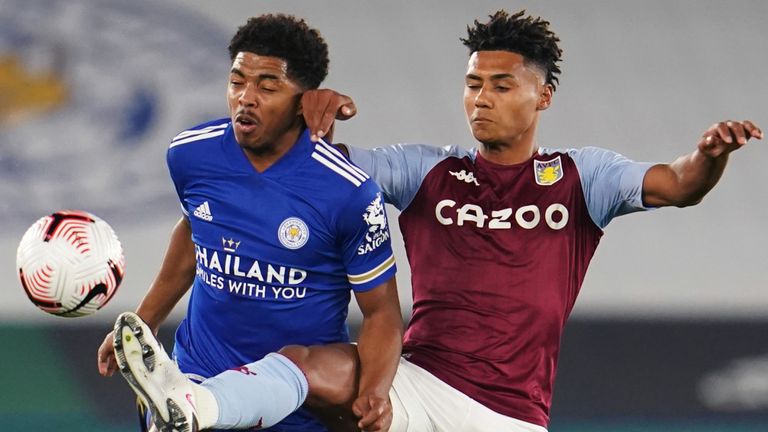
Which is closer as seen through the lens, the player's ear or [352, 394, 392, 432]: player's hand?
[352, 394, 392, 432]: player's hand

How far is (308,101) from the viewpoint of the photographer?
4359mm

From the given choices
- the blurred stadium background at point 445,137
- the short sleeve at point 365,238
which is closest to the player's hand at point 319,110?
the short sleeve at point 365,238

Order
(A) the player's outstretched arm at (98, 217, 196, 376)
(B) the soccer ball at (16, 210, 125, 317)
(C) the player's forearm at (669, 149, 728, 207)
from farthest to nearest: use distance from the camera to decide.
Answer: (A) the player's outstretched arm at (98, 217, 196, 376) → (C) the player's forearm at (669, 149, 728, 207) → (B) the soccer ball at (16, 210, 125, 317)

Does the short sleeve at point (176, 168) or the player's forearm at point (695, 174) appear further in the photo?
the short sleeve at point (176, 168)

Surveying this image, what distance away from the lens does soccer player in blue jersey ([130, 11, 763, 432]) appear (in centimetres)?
460

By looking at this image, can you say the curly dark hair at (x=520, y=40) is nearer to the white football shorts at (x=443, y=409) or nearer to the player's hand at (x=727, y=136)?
the player's hand at (x=727, y=136)

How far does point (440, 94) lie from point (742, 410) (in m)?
2.99

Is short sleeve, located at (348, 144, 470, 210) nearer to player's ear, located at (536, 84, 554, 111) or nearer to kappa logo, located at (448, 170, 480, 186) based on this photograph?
kappa logo, located at (448, 170, 480, 186)

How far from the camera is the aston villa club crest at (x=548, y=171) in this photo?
4.70m

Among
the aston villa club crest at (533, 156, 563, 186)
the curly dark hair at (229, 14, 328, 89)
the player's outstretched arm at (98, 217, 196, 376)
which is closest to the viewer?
Result: the curly dark hair at (229, 14, 328, 89)

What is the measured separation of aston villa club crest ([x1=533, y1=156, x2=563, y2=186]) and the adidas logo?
3.92ft

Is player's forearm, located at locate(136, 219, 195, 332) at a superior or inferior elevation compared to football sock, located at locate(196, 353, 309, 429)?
superior

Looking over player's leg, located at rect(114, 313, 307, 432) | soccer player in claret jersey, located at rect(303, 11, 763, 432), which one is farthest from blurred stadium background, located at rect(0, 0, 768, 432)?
player's leg, located at rect(114, 313, 307, 432)

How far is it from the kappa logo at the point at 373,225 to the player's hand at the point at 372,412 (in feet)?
1.64
